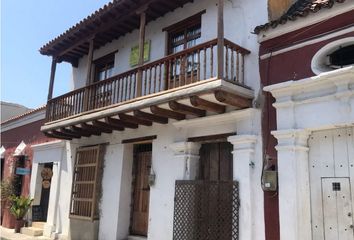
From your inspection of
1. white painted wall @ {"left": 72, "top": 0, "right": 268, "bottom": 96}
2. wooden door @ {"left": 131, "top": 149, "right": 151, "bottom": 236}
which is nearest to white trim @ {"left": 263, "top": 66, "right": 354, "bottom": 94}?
white painted wall @ {"left": 72, "top": 0, "right": 268, "bottom": 96}

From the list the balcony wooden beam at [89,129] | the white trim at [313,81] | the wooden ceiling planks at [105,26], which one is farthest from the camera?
the balcony wooden beam at [89,129]

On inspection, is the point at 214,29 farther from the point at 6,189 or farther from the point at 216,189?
the point at 6,189

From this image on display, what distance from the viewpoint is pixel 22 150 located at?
14.8m

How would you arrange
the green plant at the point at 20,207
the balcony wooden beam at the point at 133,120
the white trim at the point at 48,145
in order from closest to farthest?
the balcony wooden beam at the point at 133,120 < the white trim at the point at 48,145 < the green plant at the point at 20,207

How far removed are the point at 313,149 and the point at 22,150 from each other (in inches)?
472

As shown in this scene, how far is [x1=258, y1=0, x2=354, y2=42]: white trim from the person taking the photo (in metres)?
5.89

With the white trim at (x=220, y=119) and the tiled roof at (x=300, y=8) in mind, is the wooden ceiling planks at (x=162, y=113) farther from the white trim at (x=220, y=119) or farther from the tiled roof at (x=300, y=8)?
the tiled roof at (x=300, y=8)

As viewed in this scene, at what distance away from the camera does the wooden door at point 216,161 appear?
768cm

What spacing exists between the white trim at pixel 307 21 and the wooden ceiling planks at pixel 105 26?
2.77 metres

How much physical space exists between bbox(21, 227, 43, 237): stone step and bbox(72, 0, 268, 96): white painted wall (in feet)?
19.3

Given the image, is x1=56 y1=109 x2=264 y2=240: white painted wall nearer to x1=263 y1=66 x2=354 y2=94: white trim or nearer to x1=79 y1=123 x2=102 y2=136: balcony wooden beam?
x1=79 y1=123 x2=102 y2=136: balcony wooden beam

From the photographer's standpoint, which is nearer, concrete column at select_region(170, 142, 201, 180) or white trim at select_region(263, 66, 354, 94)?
white trim at select_region(263, 66, 354, 94)

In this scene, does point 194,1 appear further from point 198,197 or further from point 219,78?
point 198,197

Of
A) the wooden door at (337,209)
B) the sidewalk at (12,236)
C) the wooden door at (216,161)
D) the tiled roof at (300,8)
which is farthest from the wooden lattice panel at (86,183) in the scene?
the wooden door at (337,209)
